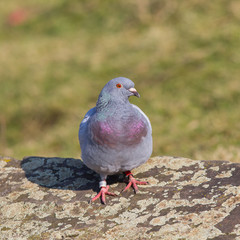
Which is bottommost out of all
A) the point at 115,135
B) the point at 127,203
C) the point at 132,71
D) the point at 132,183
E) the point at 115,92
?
the point at 127,203

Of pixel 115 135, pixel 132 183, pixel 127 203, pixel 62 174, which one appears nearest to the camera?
pixel 115 135

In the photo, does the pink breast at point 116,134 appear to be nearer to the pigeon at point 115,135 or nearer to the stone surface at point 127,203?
the pigeon at point 115,135

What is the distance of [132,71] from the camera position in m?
16.3

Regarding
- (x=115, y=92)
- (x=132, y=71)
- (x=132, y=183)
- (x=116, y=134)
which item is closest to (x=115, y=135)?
(x=116, y=134)

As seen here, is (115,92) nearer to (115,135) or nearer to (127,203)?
(115,135)

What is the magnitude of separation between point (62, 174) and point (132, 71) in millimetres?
10457

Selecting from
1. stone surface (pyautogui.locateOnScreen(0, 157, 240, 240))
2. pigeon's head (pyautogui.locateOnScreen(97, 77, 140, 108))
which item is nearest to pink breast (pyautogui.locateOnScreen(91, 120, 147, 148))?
pigeon's head (pyautogui.locateOnScreen(97, 77, 140, 108))

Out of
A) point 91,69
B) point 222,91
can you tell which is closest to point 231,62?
point 222,91

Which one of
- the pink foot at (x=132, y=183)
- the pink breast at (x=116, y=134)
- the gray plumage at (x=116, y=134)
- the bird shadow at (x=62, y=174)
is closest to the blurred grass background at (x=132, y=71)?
the pink foot at (x=132, y=183)

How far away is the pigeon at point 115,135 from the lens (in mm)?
5121

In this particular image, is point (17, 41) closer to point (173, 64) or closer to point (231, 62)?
point (173, 64)

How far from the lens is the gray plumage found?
16.8 ft

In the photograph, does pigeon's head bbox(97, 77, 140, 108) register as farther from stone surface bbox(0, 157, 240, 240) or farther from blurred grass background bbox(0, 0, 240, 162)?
blurred grass background bbox(0, 0, 240, 162)

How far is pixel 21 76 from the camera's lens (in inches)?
701
